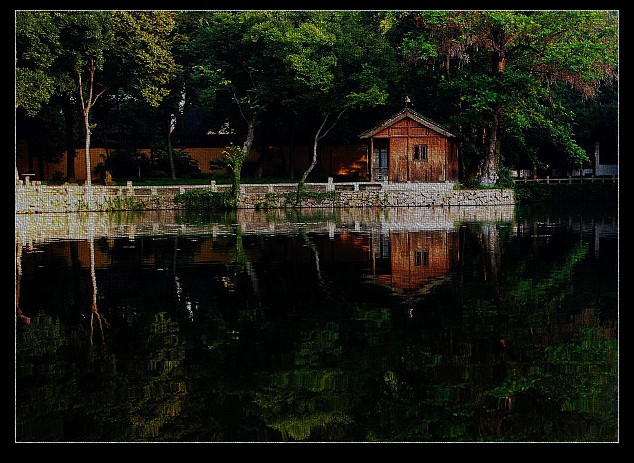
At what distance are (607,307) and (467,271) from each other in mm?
3732

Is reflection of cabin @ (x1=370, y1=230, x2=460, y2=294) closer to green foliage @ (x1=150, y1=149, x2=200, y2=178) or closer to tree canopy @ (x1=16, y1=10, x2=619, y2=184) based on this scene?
tree canopy @ (x1=16, y1=10, x2=619, y2=184)

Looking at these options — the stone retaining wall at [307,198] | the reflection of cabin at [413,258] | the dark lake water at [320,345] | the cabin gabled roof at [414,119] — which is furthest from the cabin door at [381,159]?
the dark lake water at [320,345]

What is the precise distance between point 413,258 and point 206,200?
2218 centimetres

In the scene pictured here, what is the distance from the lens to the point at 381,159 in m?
43.8

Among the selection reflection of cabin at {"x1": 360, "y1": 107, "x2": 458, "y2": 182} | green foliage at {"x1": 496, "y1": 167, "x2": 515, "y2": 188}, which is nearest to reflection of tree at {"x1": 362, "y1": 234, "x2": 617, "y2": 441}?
green foliage at {"x1": 496, "y1": 167, "x2": 515, "y2": 188}

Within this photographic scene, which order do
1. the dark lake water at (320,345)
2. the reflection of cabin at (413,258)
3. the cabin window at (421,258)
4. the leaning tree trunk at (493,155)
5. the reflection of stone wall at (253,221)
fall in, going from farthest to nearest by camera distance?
the leaning tree trunk at (493,155) < the reflection of stone wall at (253,221) < the cabin window at (421,258) < the reflection of cabin at (413,258) < the dark lake water at (320,345)

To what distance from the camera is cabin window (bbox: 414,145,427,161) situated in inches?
1647

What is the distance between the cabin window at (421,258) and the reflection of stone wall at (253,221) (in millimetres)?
6101

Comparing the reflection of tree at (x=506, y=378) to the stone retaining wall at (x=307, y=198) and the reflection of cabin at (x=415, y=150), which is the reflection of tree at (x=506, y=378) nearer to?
the stone retaining wall at (x=307, y=198)

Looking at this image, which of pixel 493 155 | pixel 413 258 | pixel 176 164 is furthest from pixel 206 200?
pixel 413 258

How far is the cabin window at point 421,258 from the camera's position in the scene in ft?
52.0

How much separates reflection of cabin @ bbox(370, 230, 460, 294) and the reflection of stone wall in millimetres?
2708

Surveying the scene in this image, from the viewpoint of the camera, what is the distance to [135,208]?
124 ft

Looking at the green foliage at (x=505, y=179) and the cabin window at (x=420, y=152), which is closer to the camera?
the green foliage at (x=505, y=179)
